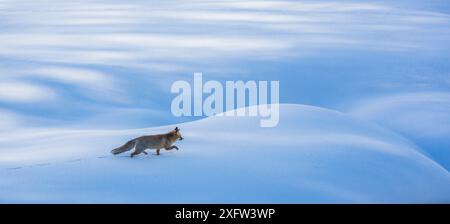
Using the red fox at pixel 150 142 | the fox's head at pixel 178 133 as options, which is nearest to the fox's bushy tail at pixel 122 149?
the red fox at pixel 150 142

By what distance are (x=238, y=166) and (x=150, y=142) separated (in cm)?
36

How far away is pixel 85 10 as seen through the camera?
3.10m

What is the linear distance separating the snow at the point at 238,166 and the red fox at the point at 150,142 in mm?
29

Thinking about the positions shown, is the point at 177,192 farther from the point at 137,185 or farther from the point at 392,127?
the point at 392,127

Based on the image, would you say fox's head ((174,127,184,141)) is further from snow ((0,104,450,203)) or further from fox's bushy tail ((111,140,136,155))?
fox's bushy tail ((111,140,136,155))

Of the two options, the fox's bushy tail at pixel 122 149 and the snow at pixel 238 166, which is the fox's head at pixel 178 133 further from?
the fox's bushy tail at pixel 122 149

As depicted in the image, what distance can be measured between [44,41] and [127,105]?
0.46 metres

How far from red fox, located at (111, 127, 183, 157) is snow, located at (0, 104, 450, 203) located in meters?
0.03

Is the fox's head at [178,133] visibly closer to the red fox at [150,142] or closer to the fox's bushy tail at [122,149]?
the red fox at [150,142]

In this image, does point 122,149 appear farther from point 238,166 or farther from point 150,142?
point 238,166

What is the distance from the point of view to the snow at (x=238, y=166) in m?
2.88

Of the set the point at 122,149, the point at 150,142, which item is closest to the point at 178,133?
the point at 150,142

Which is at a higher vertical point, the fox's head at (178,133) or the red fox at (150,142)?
the fox's head at (178,133)

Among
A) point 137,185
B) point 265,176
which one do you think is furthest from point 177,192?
point 265,176
